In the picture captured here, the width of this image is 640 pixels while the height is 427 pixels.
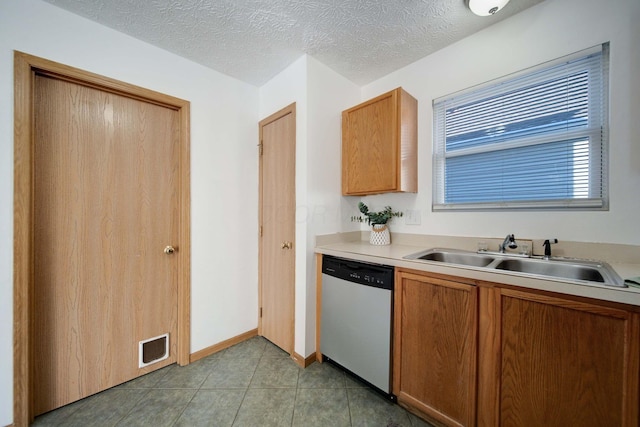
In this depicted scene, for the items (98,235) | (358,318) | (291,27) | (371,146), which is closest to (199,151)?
(98,235)

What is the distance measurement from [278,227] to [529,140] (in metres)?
1.98

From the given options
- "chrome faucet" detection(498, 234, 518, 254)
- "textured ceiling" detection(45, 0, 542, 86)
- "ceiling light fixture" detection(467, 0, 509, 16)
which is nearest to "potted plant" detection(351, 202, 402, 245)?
"chrome faucet" detection(498, 234, 518, 254)

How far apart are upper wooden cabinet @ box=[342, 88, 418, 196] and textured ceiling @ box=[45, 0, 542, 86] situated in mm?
397

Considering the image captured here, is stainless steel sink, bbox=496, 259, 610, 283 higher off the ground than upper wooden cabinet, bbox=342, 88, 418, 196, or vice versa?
upper wooden cabinet, bbox=342, 88, 418, 196

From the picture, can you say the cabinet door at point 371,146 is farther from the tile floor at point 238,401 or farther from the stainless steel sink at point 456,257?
the tile floor at point 238,401

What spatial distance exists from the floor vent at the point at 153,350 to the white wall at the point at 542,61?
2232mm

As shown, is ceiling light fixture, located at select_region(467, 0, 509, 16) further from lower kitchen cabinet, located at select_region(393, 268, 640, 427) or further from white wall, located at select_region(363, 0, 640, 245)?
lower kitchen cabinet, located at select_region(393, 268, 640, 427)

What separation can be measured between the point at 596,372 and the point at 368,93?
8.04 feet

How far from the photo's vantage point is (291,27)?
65.1 inches

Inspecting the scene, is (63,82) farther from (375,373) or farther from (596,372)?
(596,372)

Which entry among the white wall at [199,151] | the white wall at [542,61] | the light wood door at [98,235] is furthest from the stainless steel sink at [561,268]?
the light wood door at [98,235]

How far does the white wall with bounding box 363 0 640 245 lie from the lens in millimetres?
1255

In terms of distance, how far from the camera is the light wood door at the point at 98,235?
57.6 inches

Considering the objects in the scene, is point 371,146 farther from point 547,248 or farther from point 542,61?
point 547,248
